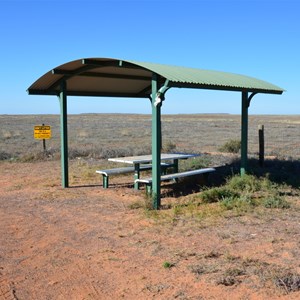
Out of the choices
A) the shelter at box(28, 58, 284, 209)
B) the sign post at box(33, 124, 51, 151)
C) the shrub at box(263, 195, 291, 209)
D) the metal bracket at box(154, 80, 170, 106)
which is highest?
the shelter at box(28, 58, 284, 209)

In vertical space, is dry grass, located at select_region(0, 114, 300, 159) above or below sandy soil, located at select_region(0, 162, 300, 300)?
above

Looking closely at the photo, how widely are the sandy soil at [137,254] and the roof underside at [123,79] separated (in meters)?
2.69

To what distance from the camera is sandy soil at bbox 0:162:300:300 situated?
4.42 metres

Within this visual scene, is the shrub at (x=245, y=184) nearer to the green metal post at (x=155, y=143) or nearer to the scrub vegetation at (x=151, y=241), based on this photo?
the scrub vegetation at (x=151, y=241)

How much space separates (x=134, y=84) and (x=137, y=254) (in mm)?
7374

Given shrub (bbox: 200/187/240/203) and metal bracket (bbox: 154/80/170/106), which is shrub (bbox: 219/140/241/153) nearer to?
shrub (bbox: 200/187/240/203)

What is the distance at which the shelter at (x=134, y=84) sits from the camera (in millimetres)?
8023

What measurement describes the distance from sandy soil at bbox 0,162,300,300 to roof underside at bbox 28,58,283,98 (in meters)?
2.69

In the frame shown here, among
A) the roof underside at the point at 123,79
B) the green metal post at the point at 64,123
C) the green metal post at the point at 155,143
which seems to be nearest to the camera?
the green metal post at the point at 155,143

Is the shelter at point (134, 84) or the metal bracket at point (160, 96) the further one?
the shelter at point (134, 84)

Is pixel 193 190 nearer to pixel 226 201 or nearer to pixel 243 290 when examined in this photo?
pixel 226 201

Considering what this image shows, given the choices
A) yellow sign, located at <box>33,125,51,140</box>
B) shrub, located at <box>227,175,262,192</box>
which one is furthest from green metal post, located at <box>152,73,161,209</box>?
yellow sign, located at <box>33,125,51,140</box>

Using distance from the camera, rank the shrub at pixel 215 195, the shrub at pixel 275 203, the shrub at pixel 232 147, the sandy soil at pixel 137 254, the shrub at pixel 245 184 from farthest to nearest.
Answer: the shrub at pixel 232 147
the shrub at pixel 245 184
the shrub at pixel 215 195
the shrub at pixel 275 203
the sandy soil at pixel 137 254

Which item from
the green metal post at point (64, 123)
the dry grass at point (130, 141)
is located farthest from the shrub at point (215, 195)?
the dry grass at point (130, 141)
